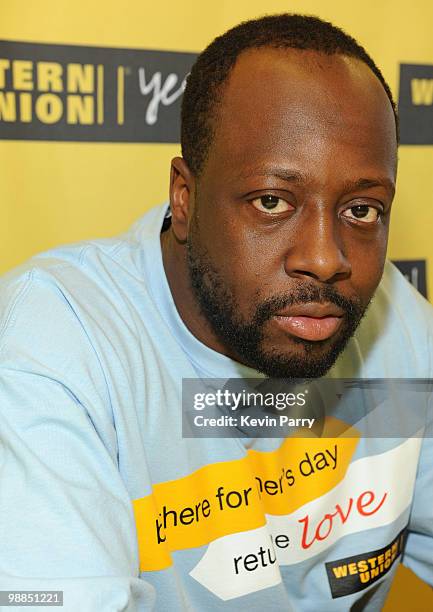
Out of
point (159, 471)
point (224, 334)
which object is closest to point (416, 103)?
point (224, 334)

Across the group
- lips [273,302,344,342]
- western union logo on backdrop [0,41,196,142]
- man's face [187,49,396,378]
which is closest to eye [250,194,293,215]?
man's face [187,49,396,378]

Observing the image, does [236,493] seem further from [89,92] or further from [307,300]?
[89,92]

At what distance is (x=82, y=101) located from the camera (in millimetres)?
1391

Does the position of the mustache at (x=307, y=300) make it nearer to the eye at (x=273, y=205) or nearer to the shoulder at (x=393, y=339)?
the eye at (x=273, y=205)

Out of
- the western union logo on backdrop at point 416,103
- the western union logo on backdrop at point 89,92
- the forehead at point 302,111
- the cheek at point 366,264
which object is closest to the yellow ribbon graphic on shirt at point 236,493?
the cheek at point 366,264

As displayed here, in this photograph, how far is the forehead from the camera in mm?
867

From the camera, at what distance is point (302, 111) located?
2.85 feet

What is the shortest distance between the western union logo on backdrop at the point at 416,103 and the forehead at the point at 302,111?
0.73m

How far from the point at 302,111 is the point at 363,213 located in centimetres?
13

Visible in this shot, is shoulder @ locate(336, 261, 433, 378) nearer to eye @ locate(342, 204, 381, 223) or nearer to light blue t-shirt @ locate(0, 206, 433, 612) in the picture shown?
light blue t-shirt @ locate(0, 206, 433, 612)

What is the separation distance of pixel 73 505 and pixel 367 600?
561 millimetres

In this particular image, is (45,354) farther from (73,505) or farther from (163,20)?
(163,20)

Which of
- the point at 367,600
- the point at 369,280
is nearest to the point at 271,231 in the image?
the point at 369,280

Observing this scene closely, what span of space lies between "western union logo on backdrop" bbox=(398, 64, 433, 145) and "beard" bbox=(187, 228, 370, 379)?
0.81m
